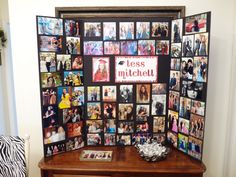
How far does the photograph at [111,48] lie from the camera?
5.46 ft

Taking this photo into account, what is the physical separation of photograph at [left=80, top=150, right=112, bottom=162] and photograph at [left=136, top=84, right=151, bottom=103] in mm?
503

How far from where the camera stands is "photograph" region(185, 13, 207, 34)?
1.39 m

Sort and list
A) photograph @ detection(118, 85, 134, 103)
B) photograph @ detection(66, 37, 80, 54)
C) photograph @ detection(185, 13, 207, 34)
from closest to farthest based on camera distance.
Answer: photograph @ detection(185, 13, 207, 34) → photograph @ detection(66, 37, 80, 54) → photograph @ detection(118, 85, 134, 103)

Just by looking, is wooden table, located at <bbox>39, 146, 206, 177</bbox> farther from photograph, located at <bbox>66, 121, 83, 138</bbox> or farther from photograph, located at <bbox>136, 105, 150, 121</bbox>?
photograph, located at <bbox>136, 105, 150, 121</bbox>

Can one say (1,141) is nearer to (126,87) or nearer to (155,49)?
(126,87)

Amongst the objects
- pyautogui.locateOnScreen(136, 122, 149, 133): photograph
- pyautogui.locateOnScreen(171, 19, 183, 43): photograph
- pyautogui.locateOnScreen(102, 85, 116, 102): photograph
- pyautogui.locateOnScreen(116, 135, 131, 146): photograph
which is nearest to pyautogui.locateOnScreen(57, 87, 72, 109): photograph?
pyautogui.locateOnScreen(102, 85, 116, 102): photograph

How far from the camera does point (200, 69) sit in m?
1.45

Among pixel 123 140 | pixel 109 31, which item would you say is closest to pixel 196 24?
pixel 109 31

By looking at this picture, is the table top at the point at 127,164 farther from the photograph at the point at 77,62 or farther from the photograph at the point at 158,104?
the photograph at the point at 77,62

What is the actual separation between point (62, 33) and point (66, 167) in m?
1.00

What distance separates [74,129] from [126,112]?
458mm

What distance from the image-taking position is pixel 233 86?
1779mm

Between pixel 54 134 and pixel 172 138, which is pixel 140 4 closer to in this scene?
pixel 172 138

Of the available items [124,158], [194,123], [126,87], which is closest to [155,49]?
[126,87]
